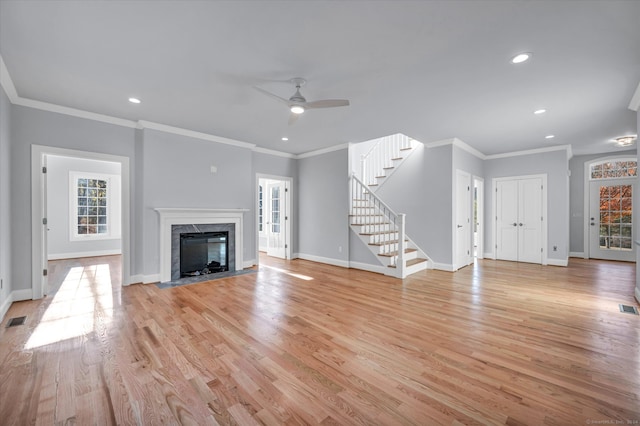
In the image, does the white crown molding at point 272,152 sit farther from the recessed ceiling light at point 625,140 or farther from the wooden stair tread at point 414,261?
the recessed ceiling light at point 625,140

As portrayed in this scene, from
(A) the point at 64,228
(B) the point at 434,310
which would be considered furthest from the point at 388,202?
(A) the point at 64,228

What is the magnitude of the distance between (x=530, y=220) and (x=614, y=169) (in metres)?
2.66

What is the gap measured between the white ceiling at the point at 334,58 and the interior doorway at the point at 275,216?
2.72 metres

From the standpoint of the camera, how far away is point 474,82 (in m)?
3.13

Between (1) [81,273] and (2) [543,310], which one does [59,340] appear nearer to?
(1) [81,273]

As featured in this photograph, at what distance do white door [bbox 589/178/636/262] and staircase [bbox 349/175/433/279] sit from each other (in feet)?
16.1

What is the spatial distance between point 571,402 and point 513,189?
6.24 meters

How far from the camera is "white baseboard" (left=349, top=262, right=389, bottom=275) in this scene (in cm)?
546

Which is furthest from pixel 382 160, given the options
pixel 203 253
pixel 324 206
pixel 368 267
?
pixel 203 253

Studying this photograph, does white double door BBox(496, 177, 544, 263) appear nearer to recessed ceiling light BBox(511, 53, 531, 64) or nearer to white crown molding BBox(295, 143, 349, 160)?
white crown molding BBox(295, 143, 349, 160)

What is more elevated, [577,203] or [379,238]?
[577,203]

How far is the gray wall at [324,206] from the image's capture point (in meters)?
6.08

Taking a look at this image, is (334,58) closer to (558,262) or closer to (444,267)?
(444,267)

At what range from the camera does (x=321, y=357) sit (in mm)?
2330
